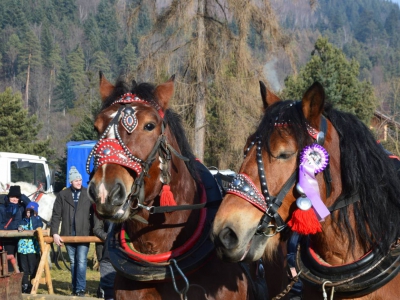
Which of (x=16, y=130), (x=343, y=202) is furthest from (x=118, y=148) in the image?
(x=16, y=130)

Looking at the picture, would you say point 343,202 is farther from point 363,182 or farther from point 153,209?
point 153,209

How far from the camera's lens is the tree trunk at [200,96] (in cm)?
1436

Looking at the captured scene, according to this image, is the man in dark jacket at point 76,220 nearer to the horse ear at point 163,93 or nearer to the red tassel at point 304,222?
the horse ear at point 163,93

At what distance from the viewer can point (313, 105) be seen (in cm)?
319

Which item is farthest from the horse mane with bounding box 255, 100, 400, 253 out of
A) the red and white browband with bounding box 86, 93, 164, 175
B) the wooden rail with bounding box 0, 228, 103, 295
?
the wooden rail with bounding box 0, 228, 103, 295

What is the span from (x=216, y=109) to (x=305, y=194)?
480 inches

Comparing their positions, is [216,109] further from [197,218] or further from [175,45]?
[197,218]

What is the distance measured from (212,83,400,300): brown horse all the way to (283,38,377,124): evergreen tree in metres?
21.2

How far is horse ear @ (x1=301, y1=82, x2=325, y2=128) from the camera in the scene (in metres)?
3.14

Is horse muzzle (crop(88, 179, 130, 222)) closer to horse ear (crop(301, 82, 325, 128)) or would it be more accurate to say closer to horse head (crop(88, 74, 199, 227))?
horse head (crop(88, 74, 199, 227))

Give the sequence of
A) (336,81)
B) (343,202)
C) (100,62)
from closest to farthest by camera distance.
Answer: (343,202) → (336,81) → (100,62)

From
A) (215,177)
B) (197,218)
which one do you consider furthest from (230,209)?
(215,177)

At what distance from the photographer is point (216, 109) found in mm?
15188

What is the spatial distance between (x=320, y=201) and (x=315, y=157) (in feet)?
0.73
